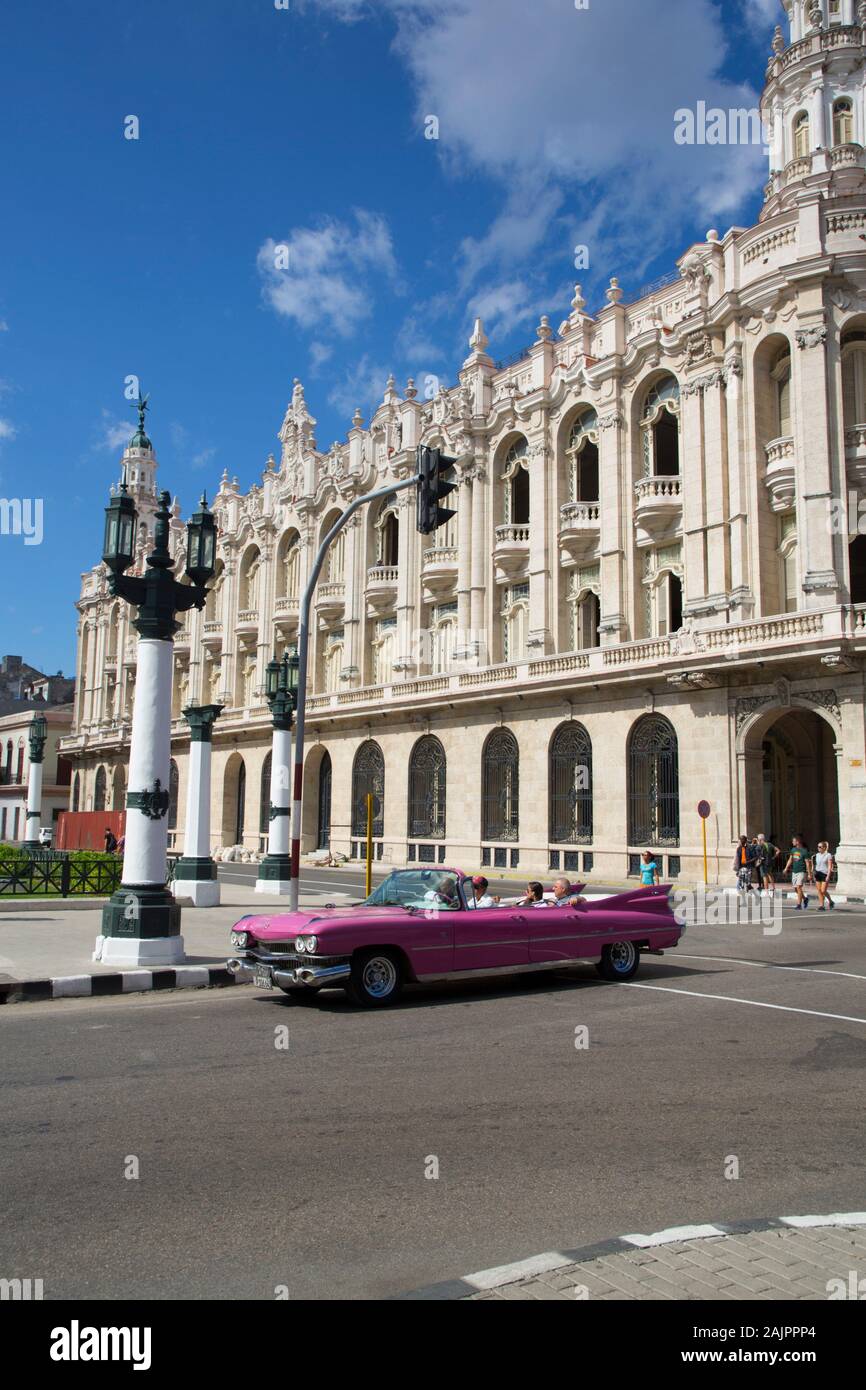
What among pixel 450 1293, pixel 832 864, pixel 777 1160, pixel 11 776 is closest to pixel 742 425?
pixel 832 864

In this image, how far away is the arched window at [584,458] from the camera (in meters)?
35.8

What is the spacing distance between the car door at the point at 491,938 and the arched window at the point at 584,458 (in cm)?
2637

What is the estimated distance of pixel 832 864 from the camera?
2650cm

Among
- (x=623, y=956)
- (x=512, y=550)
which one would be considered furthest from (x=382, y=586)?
(x=623, y=956)

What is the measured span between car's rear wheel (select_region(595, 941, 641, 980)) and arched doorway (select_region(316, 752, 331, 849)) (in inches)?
1277

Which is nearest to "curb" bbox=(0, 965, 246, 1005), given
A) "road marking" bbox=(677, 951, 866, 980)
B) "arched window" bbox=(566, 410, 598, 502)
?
"road marking" bbox=(677, 951, 866, 980)

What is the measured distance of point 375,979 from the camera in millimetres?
10398

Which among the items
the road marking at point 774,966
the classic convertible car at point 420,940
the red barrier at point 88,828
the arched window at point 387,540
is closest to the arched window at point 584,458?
the arched window at point 387,540

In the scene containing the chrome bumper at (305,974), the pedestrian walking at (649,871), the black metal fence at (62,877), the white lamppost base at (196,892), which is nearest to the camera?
the chrome bumper at (305,974)

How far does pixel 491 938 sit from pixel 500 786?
24486 mm

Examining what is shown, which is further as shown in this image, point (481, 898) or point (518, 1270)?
point (481, 898)

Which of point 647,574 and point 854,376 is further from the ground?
point 854,376

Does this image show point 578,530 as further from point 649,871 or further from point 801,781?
point 649,871

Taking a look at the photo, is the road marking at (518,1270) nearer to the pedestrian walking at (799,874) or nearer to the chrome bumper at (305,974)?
the chrome bumper at (305,974)
